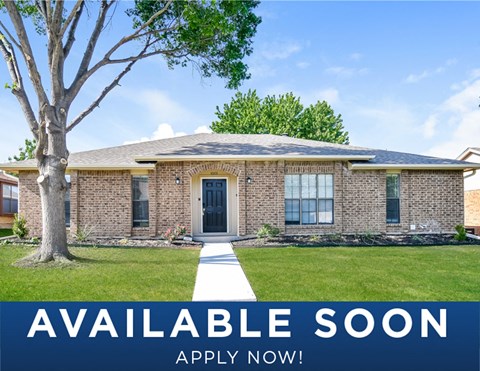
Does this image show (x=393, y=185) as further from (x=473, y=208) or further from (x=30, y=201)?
(x=30, y=201)

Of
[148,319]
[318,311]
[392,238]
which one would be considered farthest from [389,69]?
[148,319]

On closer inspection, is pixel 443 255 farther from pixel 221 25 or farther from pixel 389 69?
pixel 221 25

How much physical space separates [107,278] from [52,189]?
3.28 metres

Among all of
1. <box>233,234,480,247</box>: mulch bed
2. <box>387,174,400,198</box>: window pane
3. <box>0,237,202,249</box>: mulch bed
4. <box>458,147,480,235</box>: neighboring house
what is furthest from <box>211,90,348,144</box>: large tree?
<box>0,237,202,249</box>: mulch bed

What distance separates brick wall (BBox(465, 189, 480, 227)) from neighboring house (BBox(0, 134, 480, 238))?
9362mm

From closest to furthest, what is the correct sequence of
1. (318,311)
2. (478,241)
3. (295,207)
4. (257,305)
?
(318,311), (257,305), (478,241), (295,207)

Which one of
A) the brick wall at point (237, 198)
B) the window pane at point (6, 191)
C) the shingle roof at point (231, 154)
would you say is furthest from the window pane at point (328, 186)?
the window pane at point (6, 191)

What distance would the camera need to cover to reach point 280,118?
111 feet

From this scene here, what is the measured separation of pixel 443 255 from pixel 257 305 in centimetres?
662

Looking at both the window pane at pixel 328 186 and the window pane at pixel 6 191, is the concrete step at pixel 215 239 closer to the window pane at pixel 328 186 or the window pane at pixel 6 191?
the window pane at pixel 328 186

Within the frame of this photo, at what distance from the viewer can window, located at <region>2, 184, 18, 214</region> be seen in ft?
68.6

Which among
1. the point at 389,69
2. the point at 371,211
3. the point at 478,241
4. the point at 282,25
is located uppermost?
the point at 282,25

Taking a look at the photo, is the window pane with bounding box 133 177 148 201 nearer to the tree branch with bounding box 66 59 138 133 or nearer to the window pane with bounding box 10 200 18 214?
the tree branch with bounding box 66 59 138 133

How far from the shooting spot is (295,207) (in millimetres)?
12719
